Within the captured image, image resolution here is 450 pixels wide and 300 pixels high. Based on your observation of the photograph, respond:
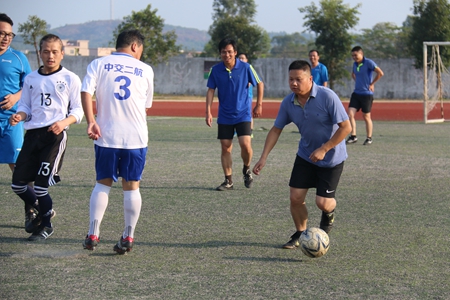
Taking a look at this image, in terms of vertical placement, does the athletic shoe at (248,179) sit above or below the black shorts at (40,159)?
below

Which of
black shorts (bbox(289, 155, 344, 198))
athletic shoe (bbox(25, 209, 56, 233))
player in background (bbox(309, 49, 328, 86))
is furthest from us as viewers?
player in background (bbox(309, 49, 328, 86))

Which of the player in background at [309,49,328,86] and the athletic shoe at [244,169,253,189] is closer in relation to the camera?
the athletic shoe at [244,169,253,189]

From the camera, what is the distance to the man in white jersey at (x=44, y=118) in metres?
5.90

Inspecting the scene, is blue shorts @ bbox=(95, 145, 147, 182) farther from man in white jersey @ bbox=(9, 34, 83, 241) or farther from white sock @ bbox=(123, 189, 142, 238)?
man in white jersey @ bbox=(9, 34, 83, 241)

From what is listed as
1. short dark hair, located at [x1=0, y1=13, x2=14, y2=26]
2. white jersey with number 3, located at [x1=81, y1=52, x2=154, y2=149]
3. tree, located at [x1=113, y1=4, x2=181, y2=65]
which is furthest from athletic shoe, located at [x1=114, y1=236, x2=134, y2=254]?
tree, located at [x1=113, y1=4, x2=181, y2=65]

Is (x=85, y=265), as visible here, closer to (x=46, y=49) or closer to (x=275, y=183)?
(x=46, y=49)

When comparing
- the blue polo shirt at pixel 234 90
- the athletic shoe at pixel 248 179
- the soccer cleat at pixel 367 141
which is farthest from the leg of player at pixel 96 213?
the soccer cleat at pixel 367 141

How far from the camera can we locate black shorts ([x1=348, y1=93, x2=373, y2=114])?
1460 centimetres

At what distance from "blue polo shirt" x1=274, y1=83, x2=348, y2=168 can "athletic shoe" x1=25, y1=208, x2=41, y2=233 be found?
250cm

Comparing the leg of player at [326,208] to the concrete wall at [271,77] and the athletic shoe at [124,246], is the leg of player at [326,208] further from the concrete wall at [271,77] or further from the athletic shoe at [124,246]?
the concrete wall at [271,77]

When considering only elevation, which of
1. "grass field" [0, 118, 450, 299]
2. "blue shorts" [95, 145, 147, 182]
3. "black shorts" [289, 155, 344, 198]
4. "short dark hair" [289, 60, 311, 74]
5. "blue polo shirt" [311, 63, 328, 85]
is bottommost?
"grass field" [0, 118, 450, 299]

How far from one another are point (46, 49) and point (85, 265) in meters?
2.10

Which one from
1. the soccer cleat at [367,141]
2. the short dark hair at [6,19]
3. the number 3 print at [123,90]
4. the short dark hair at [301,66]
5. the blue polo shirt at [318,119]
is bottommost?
the soccer cleat at [367,141]

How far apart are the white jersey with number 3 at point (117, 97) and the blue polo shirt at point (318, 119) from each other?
1.31 meters
